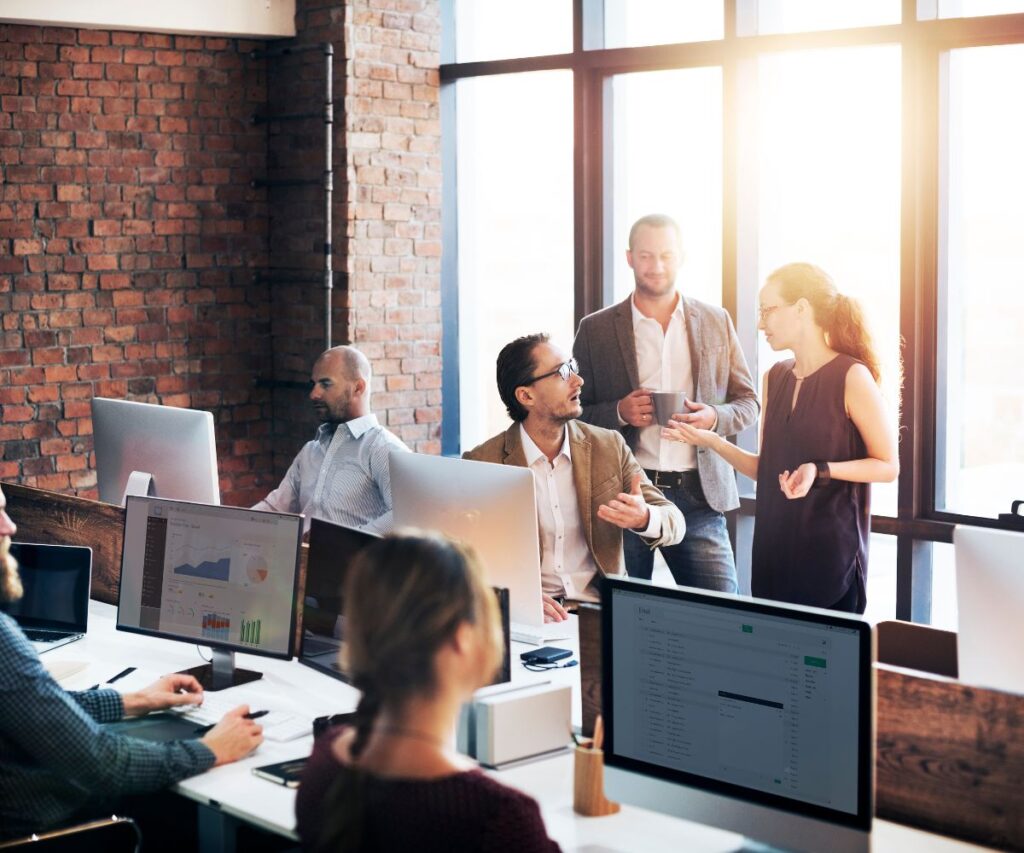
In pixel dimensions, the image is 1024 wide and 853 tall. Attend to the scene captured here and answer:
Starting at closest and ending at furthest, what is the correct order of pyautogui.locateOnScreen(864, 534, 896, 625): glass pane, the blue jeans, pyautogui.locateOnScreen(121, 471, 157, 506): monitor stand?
pyautogui.locateOnScreen(121, 471, 157, 506): monitor stand → the blue jeans → pyautogui.locateOnScreen(864, 534, 896, 625): glass pane

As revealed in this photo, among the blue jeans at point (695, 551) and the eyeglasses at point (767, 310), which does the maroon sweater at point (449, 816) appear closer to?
the eyeglasses at point (767, 310)

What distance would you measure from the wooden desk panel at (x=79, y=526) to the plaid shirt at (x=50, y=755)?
1.46 m

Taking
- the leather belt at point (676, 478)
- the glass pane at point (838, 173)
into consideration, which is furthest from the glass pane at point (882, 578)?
the leather belt at point (676, 478)

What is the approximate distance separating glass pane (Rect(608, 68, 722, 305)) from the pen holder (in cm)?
306

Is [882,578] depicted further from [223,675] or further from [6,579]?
[6,579]

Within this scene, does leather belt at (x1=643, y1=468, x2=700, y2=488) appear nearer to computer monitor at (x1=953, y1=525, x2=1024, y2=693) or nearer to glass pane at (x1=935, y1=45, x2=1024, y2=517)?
glass pane at (x1=935, y1=45, x2=1024, y2=517)

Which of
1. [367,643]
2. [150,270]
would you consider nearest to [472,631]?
[367,643]

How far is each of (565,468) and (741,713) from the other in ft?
5.83

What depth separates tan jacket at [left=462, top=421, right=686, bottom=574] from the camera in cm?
393

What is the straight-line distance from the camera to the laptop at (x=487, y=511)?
3.33 metres

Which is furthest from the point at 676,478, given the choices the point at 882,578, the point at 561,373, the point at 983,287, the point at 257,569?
the point at 257,569

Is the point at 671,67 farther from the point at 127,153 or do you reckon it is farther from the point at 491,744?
the point at 491,744

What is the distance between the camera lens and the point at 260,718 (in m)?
3.06

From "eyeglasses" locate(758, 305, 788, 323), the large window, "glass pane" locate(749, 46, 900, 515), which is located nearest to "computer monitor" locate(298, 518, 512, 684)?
"eyeglasses" locate(758, 305, 788, 323)
